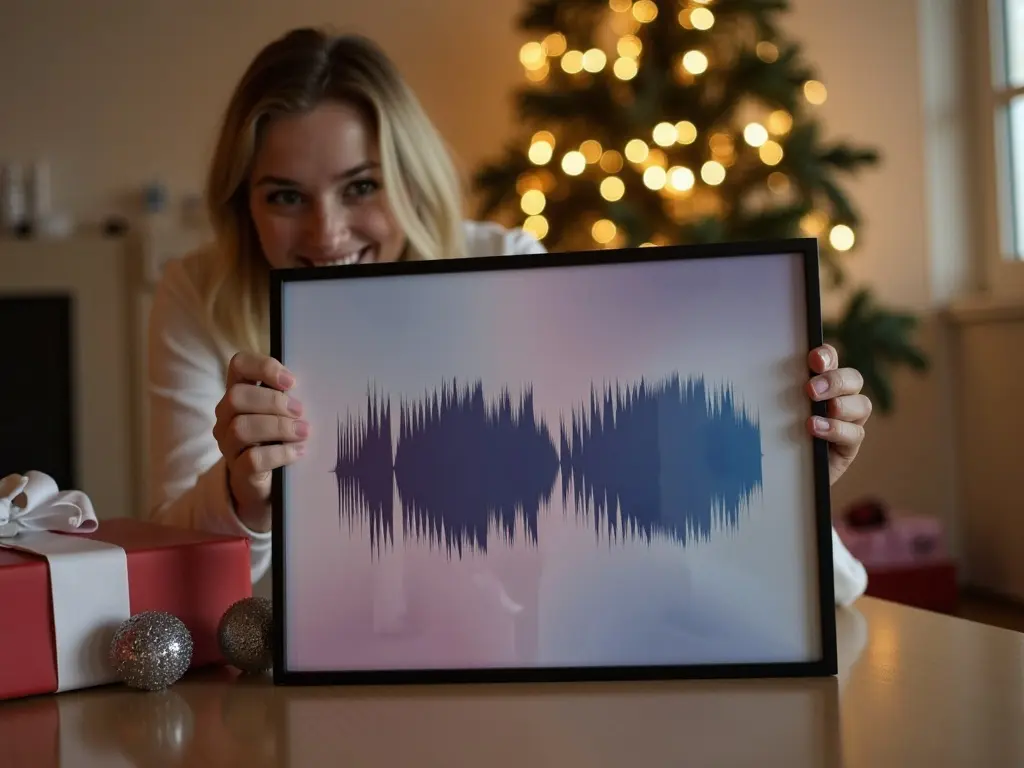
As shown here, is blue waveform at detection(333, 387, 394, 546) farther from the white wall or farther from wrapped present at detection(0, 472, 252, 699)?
the white wall

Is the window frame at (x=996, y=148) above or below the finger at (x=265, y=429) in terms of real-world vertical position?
above

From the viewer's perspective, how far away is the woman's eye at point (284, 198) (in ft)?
3.67

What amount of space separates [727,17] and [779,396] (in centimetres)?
224

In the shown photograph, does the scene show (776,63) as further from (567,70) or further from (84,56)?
(84,56)

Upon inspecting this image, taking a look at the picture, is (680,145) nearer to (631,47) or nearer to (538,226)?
(631,47)

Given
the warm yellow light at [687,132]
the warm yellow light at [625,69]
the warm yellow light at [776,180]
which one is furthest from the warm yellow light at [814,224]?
the warm yellow light at [625,69]

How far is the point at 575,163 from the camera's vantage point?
8.75ft

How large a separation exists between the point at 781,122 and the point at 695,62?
0.90 ft

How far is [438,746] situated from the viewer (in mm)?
528

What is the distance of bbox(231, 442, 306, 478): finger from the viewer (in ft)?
2.15

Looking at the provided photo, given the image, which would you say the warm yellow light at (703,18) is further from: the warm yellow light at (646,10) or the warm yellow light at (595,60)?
the warm yellow light at (595,60)

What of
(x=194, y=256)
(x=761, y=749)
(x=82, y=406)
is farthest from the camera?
(x=82, y=406)

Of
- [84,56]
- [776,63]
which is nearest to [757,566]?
[776,63]

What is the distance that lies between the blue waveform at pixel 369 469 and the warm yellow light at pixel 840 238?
7.53 feet
